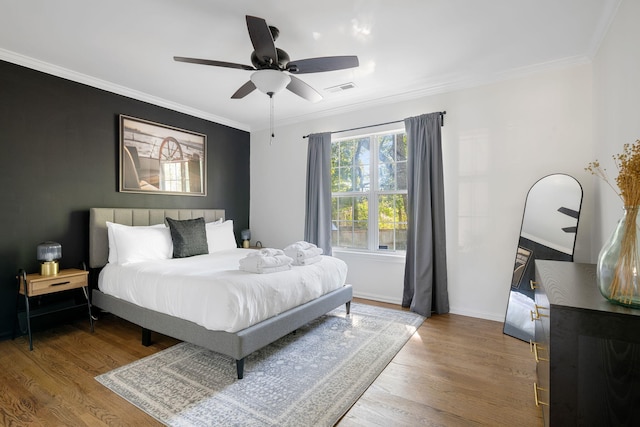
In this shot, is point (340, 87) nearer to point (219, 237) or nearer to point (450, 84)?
point (450, 84)

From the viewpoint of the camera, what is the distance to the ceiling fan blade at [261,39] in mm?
1872

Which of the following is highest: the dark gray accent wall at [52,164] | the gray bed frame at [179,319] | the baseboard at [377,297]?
the dark gray accent wall at [52,164]

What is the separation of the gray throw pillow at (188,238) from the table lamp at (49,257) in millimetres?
1022

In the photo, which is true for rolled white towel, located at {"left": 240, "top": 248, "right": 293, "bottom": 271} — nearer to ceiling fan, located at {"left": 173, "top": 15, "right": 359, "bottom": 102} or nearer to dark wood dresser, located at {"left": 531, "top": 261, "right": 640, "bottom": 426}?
ceiling fan, located at {"left": 173, "top": 15, "right": 359, "bottom": 102}

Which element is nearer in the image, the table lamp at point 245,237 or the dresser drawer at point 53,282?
the dresser drawer at point 53,282

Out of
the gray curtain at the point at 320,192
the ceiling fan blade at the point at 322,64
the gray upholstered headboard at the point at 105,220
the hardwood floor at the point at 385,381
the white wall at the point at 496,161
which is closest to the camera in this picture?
the hardwood floor at the point at 385,381

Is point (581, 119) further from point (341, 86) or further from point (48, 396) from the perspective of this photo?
point (48, 396)

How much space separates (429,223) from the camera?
11.7 feet

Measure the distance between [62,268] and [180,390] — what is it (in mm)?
2192

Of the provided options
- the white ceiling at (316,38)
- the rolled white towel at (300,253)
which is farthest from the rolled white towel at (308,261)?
the white ceiling at (316,38)

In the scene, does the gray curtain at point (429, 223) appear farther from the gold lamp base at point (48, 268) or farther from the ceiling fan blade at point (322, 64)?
the gold lamp base at point (48, 268)

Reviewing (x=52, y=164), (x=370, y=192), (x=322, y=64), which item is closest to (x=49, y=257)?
(x=52, y=164)

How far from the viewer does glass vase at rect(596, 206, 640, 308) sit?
1.15 meters

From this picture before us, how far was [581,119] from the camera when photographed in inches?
115
